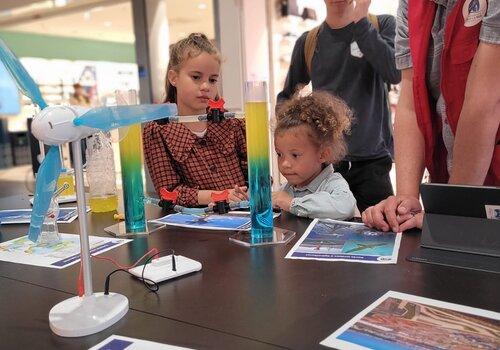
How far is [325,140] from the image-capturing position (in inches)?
57.8

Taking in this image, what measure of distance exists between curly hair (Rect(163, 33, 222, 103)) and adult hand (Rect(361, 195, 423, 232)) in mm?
906

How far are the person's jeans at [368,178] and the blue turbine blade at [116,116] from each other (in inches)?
48.8

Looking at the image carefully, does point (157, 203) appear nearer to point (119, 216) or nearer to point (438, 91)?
point (119, 216)

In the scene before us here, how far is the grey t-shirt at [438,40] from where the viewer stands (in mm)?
1053

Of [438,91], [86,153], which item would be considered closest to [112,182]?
[86,153]

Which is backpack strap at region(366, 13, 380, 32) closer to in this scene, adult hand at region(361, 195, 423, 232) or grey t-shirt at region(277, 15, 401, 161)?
grey t-shirt at region(277, 15, 401, 161)

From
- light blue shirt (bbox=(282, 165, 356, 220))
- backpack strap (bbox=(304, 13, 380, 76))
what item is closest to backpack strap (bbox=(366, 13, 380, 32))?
backpack strap (bbox=(304, 13, 380, 76))

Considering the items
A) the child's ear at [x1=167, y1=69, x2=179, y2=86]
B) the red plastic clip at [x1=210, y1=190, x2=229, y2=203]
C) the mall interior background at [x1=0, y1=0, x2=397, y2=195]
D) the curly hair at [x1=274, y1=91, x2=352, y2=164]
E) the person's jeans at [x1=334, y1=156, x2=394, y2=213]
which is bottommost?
the person's jeans at [x1=334, y1=156, x2=394, y2=213]

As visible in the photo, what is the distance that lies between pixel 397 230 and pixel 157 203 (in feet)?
2.53

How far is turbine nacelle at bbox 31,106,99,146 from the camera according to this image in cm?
68

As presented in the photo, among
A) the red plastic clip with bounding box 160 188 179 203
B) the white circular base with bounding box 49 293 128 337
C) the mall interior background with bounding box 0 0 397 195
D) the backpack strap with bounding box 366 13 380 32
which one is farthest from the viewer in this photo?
the mall interior background with bounding box 0 0 397 195

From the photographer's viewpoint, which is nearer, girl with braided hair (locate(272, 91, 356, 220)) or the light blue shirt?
the light blue shirt

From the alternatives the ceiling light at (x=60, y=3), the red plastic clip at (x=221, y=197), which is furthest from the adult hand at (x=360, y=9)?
the ceiling light at (x=60, y=3)

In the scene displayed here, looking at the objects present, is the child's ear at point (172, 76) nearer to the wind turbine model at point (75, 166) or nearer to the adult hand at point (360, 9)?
the adult hand at point (360, 9)
